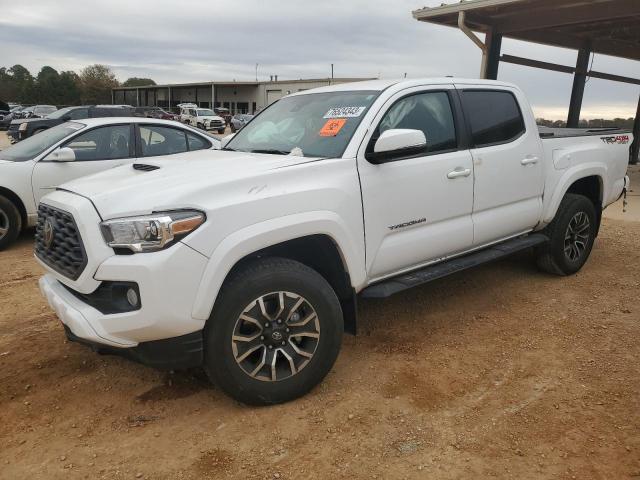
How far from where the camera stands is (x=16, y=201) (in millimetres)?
6469

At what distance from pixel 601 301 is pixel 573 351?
1261 mm

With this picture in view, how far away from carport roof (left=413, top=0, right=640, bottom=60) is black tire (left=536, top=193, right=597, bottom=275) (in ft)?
19.9

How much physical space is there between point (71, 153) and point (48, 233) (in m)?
3.84

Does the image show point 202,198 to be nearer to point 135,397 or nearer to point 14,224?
point 135,397

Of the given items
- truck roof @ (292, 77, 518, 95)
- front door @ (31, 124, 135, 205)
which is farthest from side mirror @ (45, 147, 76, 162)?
truck roof @ (292, 77, 518, 95)

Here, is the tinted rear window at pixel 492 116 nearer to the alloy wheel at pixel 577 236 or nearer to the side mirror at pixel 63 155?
the alloy wheel at pixel 577 236

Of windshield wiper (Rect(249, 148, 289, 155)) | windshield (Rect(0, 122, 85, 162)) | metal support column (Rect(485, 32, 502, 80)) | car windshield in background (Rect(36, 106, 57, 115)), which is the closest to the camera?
windshield wiper (Rect(249, 148, 289, 155))

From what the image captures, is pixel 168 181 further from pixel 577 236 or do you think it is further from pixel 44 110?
pixel 44 110

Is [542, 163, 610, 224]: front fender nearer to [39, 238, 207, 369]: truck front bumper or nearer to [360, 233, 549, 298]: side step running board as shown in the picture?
[360, 233, 549, 298]: side step running board

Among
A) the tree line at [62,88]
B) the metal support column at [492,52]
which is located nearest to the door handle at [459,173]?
the metal support column at [492,52]

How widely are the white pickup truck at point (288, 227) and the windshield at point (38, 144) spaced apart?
11.6 feet

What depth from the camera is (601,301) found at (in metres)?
4.85

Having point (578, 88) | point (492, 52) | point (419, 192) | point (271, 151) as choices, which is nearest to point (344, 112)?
point (271, 151)

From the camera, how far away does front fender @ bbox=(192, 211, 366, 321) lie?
268 cm
